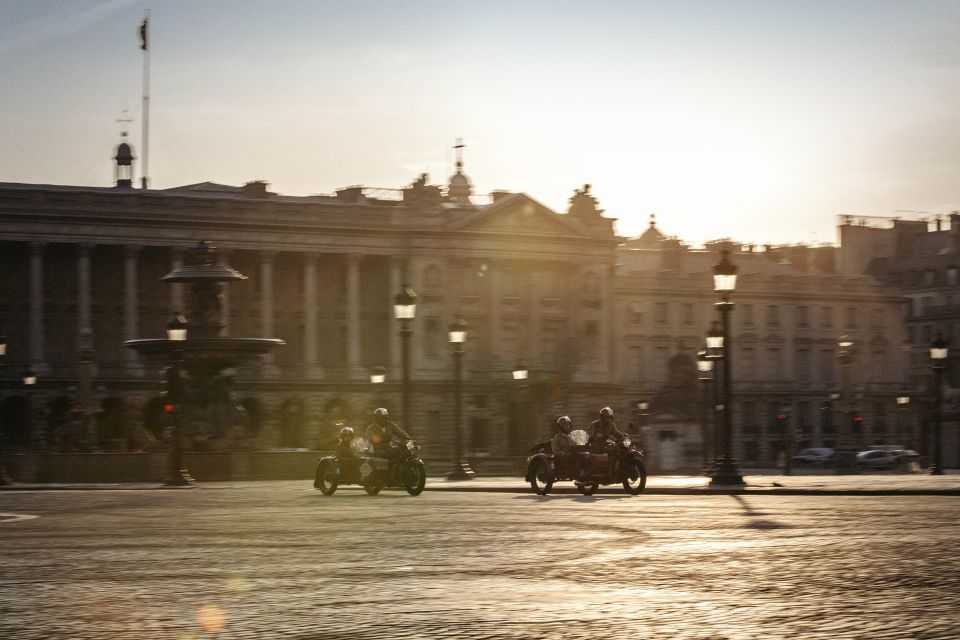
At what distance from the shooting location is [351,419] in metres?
96.9

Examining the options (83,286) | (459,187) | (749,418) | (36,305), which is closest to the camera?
(36,305)

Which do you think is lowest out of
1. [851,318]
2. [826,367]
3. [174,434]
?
[174,434]

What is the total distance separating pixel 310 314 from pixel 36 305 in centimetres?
1691

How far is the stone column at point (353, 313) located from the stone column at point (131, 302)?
43.9 ft

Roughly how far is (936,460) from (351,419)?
51.7 m

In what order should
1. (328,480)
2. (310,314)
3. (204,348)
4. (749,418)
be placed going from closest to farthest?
(328,480) → (204,348) → (310,314) → (749,418)

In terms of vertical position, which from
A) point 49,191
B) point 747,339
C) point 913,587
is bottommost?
point 913,587

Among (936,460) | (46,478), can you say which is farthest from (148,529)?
(936,460)

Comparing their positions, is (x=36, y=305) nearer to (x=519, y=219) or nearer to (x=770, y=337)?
(x=519, y=219)

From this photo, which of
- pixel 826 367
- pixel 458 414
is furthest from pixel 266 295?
pixel 458 414

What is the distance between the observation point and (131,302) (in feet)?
315

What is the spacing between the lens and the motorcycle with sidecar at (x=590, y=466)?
3269 cm

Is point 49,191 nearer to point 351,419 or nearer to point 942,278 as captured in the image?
point 351,419

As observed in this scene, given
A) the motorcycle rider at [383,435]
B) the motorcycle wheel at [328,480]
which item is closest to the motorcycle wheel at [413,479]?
the motorcycle rider at [383,435]
